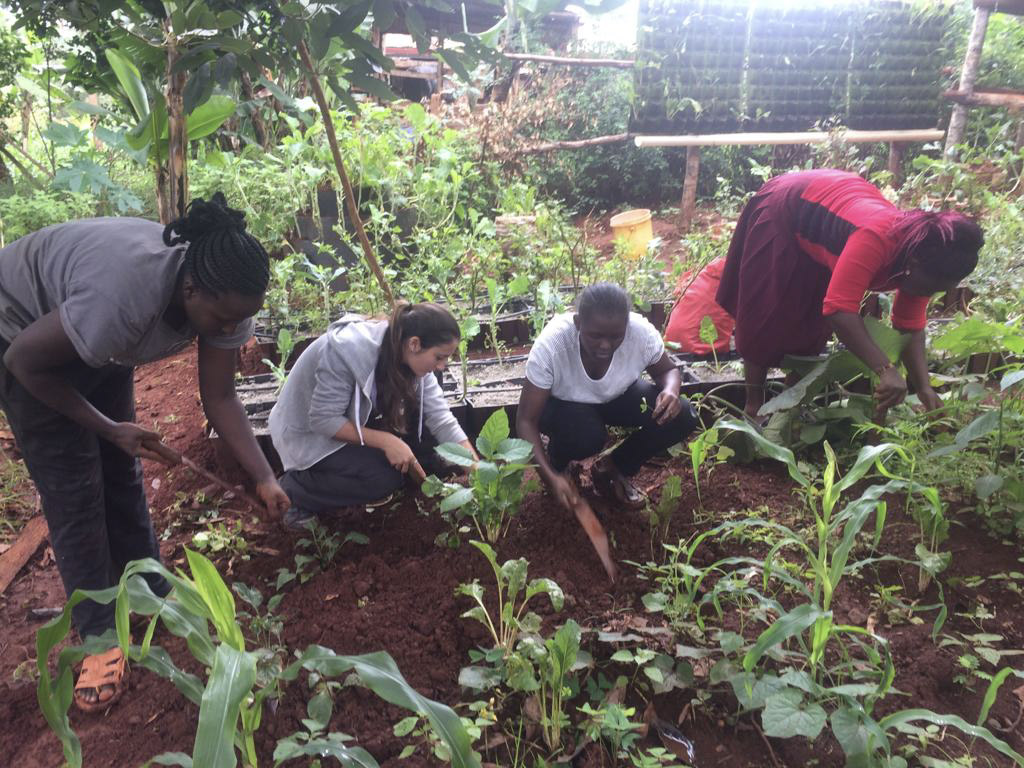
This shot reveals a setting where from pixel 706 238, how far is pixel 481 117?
3.30 meters

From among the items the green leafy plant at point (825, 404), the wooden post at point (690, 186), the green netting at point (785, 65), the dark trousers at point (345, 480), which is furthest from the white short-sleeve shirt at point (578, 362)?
the green netting at point (785, 65)

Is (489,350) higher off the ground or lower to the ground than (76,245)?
lower

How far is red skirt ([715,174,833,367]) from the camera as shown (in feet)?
9.41

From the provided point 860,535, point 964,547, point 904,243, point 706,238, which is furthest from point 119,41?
point 706,238

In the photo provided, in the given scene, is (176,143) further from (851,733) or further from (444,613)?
(851,733)

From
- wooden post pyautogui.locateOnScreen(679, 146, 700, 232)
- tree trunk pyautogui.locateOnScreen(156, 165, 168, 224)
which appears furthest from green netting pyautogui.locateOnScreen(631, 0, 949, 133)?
tree trunk pyautogui.locateOnScreen(156, 165, 168, 224)

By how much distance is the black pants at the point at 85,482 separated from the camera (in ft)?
6.00

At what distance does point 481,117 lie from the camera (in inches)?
293

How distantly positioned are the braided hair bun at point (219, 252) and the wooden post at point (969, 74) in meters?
6.68

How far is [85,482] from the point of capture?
1.93 meters

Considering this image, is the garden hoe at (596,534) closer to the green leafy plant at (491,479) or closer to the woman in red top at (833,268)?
the green leafy plant at (491,479)

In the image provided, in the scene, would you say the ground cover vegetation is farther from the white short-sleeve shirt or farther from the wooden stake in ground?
the white short-sleeve shirt

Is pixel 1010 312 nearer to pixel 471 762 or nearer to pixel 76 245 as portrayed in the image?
pixel 471 762

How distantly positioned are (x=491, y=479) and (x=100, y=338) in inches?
40.5
